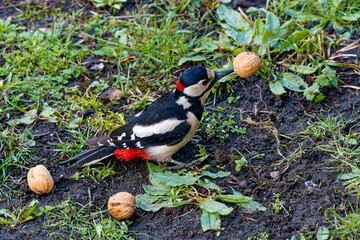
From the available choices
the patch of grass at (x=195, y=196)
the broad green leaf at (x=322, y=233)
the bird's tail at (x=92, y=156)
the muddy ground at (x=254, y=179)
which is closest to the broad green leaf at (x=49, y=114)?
the muddy ground at (x=254, y=179)

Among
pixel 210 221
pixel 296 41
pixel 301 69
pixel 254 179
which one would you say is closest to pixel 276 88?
pixel 301 69

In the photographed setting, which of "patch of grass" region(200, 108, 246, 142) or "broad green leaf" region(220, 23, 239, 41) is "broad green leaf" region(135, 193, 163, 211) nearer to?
"patch of grass" region(200, 108, 246, 142)

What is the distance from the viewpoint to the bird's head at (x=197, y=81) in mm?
3902

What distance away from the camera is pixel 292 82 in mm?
4504

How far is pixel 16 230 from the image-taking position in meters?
3.65

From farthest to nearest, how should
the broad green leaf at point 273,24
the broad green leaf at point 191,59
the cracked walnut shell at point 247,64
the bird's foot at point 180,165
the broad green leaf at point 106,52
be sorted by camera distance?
the broad green leaf at point 106,52 < the broad green leaf at point 191,59 < the broad green leaf at point 273,24 < the cracked walnut shell at point 247,64 < the bird's foot at point 180,165

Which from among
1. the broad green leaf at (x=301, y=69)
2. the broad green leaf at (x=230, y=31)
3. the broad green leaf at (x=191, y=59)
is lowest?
the broad green leaf at (x=191, y=59)

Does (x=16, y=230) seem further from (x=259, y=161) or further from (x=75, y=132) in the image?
(x=259, y=161)

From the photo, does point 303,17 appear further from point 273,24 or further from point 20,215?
point 20,215

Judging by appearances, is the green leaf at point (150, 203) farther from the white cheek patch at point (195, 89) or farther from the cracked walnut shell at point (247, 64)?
the cracked walnut shell at point (247, 64)

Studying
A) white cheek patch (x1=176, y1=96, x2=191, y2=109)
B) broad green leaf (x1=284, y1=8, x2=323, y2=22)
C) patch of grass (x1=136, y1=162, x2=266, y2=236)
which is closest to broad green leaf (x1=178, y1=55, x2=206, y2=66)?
white cheek patch (x1=176, y1=96, x2=191, y2=109)

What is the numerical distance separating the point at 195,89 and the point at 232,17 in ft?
5.22

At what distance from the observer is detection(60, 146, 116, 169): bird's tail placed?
4074 mm

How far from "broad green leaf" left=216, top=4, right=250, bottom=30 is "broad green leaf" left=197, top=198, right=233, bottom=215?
7.17 ft
